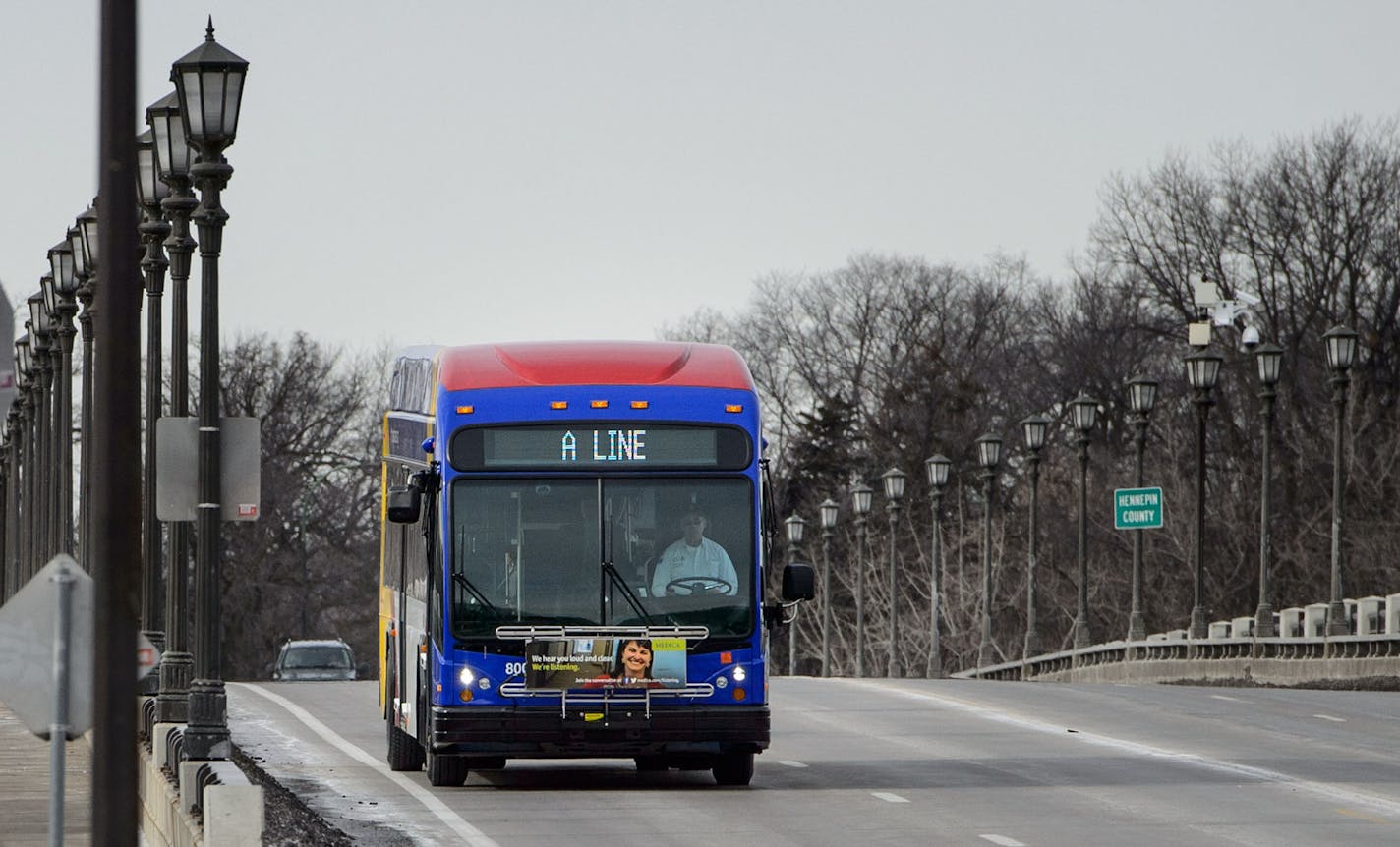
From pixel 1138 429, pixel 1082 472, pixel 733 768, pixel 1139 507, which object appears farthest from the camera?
pixel 1082 472

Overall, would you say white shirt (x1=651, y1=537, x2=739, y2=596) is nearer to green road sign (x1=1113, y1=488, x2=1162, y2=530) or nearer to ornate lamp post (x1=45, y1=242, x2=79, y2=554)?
ornate lamp post (x1=45, y1=242, x2=79, y2=554)

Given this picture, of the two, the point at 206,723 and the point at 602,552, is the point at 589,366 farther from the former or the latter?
the point at 206,723

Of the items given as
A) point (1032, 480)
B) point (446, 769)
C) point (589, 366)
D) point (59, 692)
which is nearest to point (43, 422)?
point (1032, 480)

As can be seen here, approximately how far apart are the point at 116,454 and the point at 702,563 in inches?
388

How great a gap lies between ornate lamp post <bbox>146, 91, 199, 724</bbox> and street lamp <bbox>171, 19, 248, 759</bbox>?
1.02 metres

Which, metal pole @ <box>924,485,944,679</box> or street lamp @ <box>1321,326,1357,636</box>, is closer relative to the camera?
street lamp @ <box>1321,326,1357,636</box>

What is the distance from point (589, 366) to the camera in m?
19.6

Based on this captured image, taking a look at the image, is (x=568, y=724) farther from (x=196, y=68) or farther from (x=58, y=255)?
(x=58, y=255)

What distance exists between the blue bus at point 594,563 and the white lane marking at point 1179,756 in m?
4.18

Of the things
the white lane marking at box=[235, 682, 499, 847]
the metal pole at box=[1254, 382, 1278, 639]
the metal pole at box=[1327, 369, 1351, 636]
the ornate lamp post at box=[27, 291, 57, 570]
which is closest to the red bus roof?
the white lane marking at box=[235, 682, 499, 847]

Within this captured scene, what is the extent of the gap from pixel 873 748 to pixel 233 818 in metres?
11.9

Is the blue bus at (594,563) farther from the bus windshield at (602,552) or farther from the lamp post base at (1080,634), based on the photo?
the lamp post base at (1080,634)

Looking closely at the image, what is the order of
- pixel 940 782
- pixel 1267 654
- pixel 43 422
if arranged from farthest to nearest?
1. pixel 1267 654
2. pixel 43 422
3. pixel 940 782

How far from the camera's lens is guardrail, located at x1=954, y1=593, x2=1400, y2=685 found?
3891 cm
